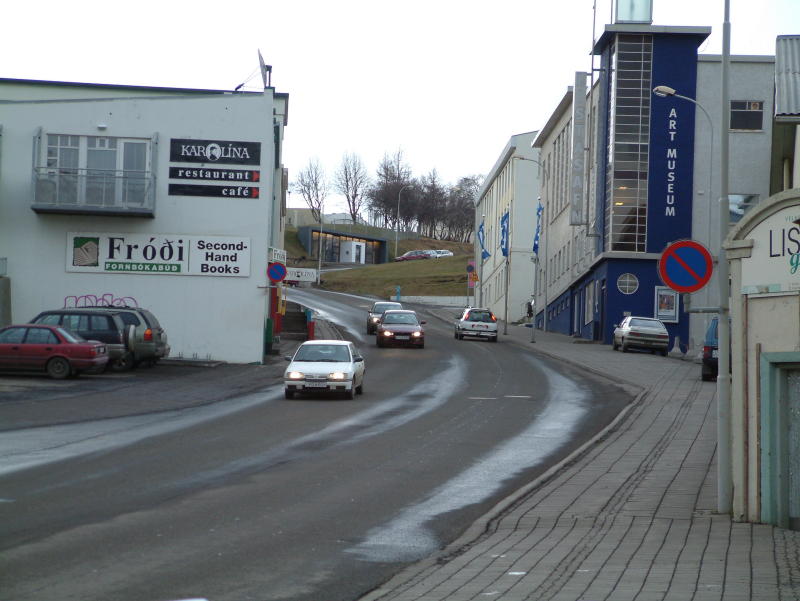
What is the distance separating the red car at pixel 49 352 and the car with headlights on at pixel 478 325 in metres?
25.8

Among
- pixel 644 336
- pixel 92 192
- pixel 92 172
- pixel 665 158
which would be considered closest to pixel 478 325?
pixel 644 336

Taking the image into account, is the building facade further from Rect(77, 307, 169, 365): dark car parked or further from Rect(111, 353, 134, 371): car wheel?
Rect(111, 353, 134, 371): car wheel

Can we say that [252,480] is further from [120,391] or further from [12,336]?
[12,336]

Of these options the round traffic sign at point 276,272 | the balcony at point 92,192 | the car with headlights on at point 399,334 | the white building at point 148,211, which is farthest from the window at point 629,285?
the balcony at point 92,192

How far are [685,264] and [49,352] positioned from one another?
19.8 metres

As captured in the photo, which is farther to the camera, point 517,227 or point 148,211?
point 517,227

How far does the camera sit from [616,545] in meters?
8.90

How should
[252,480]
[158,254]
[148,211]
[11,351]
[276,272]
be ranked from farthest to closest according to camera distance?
[158,254] → [148,211] → [276,272] → [11,351] → [252,480]

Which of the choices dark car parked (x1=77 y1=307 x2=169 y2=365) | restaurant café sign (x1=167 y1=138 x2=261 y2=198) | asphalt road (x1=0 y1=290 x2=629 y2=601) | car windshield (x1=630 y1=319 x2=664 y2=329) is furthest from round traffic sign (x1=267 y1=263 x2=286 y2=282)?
car windshield (x1=630 y1=319 x2=664 y2=329)

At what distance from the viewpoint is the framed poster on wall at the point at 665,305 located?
168ft

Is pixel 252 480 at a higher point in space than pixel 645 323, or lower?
lower

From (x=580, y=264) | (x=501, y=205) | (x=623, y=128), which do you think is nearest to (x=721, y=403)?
(x=623, y=128)

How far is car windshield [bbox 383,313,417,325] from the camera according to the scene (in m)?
44.1

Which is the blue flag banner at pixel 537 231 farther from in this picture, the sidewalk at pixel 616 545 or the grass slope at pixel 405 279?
the sidewalk at pixel 616 545
